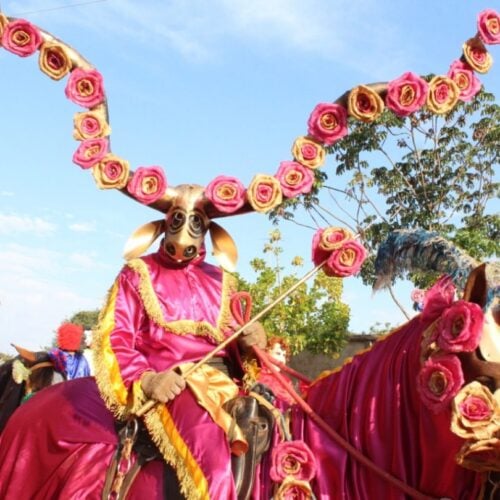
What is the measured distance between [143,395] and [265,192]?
1308 millimetres

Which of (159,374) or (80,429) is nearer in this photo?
(159,374)

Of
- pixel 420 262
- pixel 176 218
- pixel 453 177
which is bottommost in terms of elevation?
pixel 420 262

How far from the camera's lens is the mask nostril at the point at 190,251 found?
4062mm

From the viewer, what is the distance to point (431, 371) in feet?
8.80

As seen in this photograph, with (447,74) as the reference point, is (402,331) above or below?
below

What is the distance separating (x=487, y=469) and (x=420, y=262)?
90cm

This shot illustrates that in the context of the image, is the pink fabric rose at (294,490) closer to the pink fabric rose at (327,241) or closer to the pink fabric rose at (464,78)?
the pink fabric rose at (327,241)

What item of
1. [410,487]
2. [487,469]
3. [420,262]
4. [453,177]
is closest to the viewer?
[487,469]

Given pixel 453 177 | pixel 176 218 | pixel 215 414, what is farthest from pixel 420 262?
pixel 453 177

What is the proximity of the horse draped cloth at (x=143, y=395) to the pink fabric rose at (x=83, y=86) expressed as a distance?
3.20ft

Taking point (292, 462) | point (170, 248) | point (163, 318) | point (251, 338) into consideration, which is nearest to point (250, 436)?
point (292, 462)

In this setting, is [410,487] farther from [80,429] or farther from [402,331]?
[80,429]

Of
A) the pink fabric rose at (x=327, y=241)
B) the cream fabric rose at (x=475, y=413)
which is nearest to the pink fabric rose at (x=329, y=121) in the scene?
the pink fabric rose at (x=327, y=241)

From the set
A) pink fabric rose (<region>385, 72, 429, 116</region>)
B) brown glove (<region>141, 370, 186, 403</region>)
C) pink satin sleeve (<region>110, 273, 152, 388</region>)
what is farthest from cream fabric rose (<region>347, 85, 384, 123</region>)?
brown glove (<region>141, 370, 186, 403</region>)
